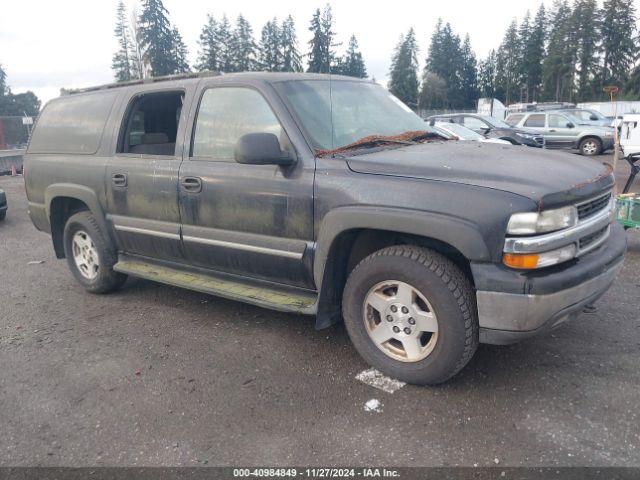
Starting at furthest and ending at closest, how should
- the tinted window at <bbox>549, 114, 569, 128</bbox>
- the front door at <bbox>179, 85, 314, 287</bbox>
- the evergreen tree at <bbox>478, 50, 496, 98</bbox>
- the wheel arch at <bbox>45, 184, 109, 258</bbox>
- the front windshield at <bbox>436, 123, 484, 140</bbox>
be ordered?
the evergreen tree at <bbox>478, 50, 496, 98</bbox>
the tinted window at <bbox>549, 114, 569, 128</bbox>
the front windshield at <bbox>436, 123, 484, 140</bbox>
the wheel arch at <bbox>45, 184, 109, 258</bbox>
the front door at <bbox>179, 85, 314, 287</bbox>

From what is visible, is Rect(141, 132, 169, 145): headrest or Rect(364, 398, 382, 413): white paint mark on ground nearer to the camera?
Rect(364, 398, 382, 413): white paint mark on ground

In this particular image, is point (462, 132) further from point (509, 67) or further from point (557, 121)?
point (509, 67)

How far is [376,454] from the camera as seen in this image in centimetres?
269

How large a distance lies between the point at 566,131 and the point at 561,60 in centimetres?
6073

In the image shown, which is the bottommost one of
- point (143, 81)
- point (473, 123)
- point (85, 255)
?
point (85, 255)

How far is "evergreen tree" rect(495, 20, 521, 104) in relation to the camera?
82.3 meters

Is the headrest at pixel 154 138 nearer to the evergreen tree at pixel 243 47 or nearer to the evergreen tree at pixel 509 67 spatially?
the evergreen tree at pixel 243 47

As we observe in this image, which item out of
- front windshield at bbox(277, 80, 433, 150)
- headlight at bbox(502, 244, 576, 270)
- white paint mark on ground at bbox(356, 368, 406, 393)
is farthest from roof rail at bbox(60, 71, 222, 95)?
headlight at bbox(502, 244, 576, 270)

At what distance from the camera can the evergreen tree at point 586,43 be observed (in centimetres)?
6851

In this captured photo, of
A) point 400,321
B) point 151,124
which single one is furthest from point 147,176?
point 400,321

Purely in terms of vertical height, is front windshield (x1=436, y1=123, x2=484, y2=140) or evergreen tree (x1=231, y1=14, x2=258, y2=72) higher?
evergreen tree (x1=231, y1=14, x2=258, y2=72)

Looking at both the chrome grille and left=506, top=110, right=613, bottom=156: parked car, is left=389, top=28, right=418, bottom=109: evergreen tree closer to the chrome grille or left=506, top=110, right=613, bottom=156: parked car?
left=506, top=110, right=613, bottom=156: parked car

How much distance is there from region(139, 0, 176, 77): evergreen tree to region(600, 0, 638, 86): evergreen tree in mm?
52393

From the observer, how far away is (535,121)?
19.2m
